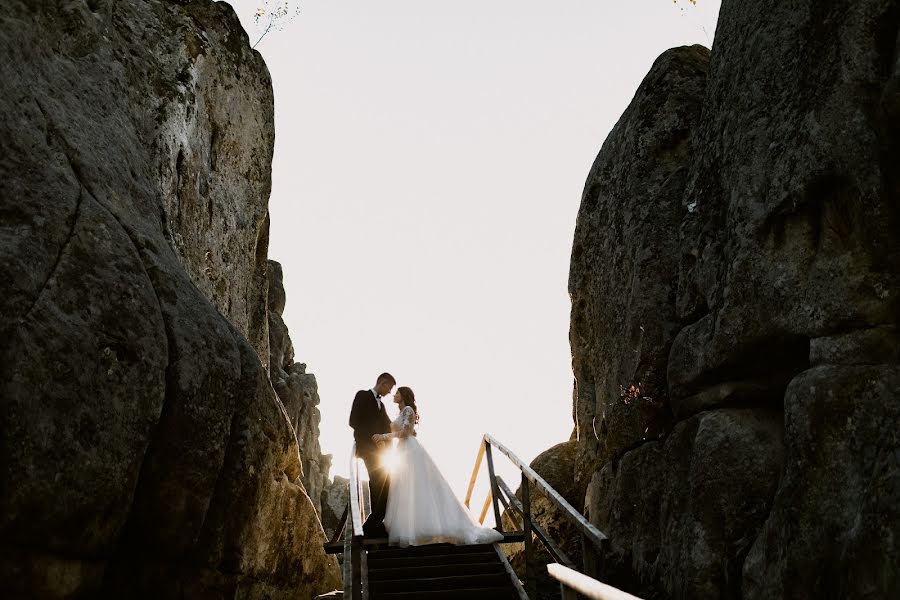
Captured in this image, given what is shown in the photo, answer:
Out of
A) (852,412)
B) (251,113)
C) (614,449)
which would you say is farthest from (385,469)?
(251,113)

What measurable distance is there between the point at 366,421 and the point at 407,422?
52 centimetres

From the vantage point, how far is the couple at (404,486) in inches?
337

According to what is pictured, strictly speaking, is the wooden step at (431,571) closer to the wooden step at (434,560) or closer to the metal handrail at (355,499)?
the wooden step at (434,560)

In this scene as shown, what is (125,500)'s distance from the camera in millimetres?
5559

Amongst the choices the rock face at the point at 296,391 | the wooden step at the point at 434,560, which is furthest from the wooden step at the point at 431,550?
the rock face at the point at 296,391

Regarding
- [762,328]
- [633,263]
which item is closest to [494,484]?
[633,263]

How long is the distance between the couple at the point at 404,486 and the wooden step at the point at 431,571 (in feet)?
0.94

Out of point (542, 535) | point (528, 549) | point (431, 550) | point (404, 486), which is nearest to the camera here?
point (542, 535)

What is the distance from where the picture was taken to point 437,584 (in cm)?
795

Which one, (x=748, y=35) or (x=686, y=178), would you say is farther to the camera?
(x=686, y=178)

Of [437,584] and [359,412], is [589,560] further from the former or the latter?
[359,412]

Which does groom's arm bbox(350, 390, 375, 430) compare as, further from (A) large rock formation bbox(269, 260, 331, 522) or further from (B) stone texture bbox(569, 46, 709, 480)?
(A) large rock formation bbox(269, 260, 331, 522)

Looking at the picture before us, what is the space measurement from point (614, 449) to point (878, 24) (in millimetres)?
5476

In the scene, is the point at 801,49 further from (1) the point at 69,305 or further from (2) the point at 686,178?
(1) the point at 69,305
